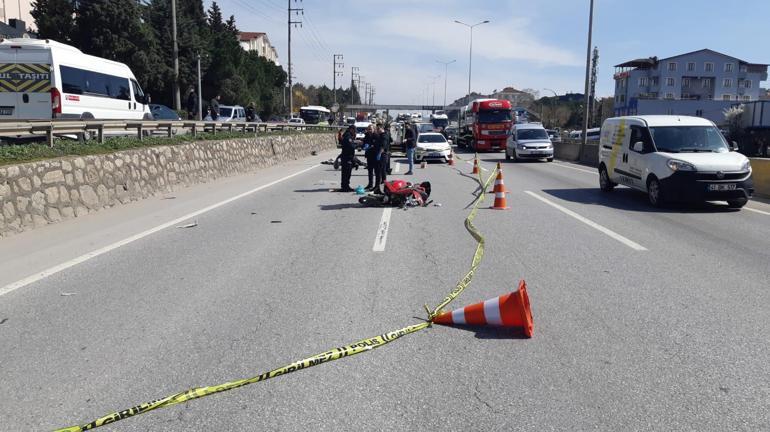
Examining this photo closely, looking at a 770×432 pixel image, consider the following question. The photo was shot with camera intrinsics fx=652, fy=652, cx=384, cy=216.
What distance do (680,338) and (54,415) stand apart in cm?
442

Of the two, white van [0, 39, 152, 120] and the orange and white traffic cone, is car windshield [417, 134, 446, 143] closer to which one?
white van [0, 39, 152, 120]

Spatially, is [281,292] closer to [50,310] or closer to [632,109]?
[50,310]

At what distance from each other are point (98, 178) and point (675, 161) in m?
11.4

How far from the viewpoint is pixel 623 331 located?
17.2ft

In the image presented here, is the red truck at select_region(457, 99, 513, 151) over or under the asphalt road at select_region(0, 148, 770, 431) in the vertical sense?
over

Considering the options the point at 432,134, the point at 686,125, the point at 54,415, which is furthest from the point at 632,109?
the point at 54,415

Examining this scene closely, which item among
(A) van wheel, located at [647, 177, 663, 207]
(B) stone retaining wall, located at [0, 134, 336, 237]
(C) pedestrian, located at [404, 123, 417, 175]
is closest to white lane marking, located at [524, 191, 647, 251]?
(A) van wheel, located at [647, 177, 663, 207]

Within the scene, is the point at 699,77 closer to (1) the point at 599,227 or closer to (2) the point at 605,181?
(2) the point at 605,181

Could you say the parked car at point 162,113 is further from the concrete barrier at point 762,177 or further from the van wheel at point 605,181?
the concrete barrier at point 762,177

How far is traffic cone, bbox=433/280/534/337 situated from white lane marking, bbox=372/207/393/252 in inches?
135

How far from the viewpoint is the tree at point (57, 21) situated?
44781mm

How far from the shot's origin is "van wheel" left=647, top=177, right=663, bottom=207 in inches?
528

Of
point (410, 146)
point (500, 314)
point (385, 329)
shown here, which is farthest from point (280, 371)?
point (410, 146)

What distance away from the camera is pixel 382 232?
1045cm
